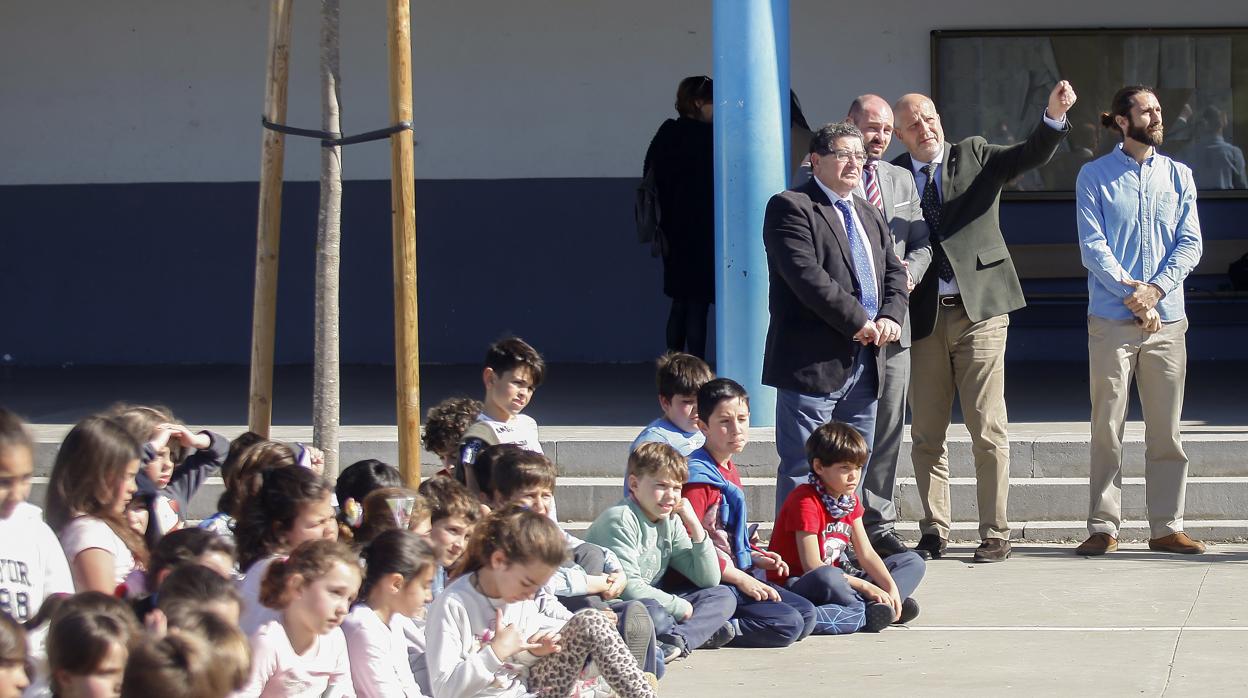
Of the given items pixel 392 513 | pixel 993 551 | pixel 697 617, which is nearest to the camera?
pixel 392 513

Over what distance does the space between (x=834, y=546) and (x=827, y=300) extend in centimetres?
90

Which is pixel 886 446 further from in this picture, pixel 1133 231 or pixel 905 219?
pixel 1133 231

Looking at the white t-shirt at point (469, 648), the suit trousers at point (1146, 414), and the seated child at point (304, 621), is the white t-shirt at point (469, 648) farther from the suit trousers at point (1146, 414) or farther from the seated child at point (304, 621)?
the suit trousers at point (1146, 414)

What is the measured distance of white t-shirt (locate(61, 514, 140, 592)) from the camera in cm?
384

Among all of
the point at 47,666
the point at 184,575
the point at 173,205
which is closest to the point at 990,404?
the point at 184,575

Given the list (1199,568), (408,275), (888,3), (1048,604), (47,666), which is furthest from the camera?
(888,3)

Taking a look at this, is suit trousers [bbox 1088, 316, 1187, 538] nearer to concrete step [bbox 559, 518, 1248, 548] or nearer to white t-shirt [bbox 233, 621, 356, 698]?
concrete step [bbox 559, 518, 1248, 548]

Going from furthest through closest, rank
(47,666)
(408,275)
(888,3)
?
(888,3)
(408,275)
(47,666)

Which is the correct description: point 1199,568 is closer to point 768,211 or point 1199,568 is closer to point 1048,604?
point 1048,604

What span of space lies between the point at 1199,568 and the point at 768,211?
2192 millimetres

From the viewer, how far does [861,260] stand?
19.5 ft

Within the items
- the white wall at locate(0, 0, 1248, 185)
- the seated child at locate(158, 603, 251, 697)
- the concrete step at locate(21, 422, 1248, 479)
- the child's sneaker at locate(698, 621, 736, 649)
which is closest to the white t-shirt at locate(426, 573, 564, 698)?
the seated child at locate(158, 603, 251, 697)

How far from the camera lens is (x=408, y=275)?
5254mm

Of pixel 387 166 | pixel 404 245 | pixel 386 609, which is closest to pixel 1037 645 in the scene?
pixel 386 609
